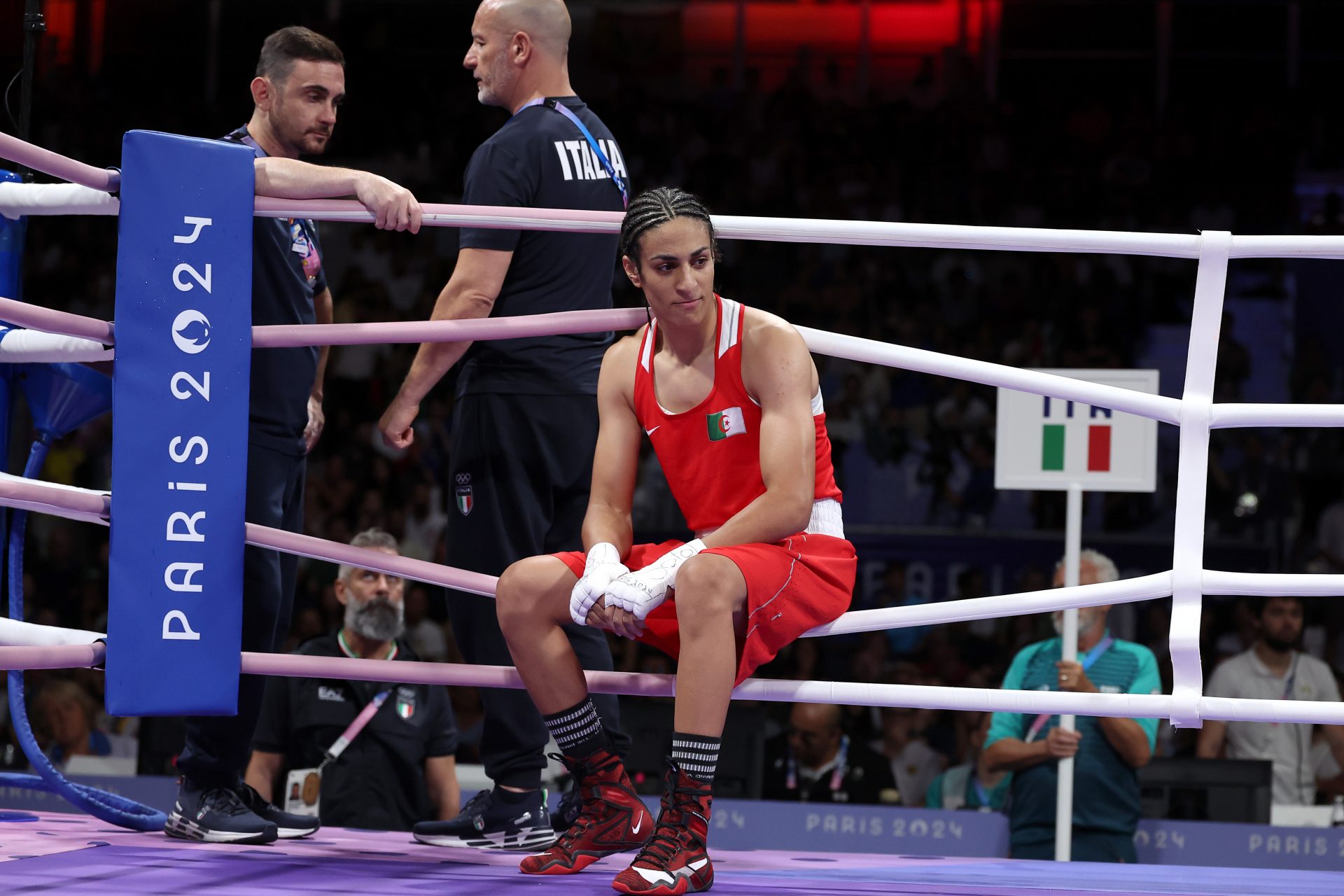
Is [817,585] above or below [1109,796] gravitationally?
above

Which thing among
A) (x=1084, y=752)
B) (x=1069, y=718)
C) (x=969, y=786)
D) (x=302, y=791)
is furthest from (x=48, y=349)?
(x=969, y=786)

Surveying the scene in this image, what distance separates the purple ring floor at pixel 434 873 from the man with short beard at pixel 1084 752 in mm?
2007

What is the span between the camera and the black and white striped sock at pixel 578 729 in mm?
2662

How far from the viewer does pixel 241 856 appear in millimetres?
2699

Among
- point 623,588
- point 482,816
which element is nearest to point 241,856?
point 482,816

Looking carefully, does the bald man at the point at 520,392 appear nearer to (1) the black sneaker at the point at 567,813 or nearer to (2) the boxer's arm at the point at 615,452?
(1) the black sneaker at the point at 567,813

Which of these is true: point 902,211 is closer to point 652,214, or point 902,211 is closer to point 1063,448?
point 1063,448

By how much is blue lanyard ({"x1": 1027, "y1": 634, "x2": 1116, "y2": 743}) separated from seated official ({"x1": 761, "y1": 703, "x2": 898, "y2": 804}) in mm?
998

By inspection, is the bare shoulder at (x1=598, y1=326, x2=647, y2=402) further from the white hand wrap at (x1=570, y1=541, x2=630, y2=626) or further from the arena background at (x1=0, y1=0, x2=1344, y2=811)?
the arena background at (x1=0, y1=0, x2=1344, y2=811)

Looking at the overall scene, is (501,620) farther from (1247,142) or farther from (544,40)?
(1247,142)

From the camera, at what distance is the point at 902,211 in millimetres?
11273

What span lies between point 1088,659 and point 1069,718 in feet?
1.32

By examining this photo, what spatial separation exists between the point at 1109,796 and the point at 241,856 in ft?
11.4

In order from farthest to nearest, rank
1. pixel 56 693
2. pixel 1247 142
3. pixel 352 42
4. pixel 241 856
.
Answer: pixel 352 42
pixel 1247 142
pixel 56 693
pixel 241 856
